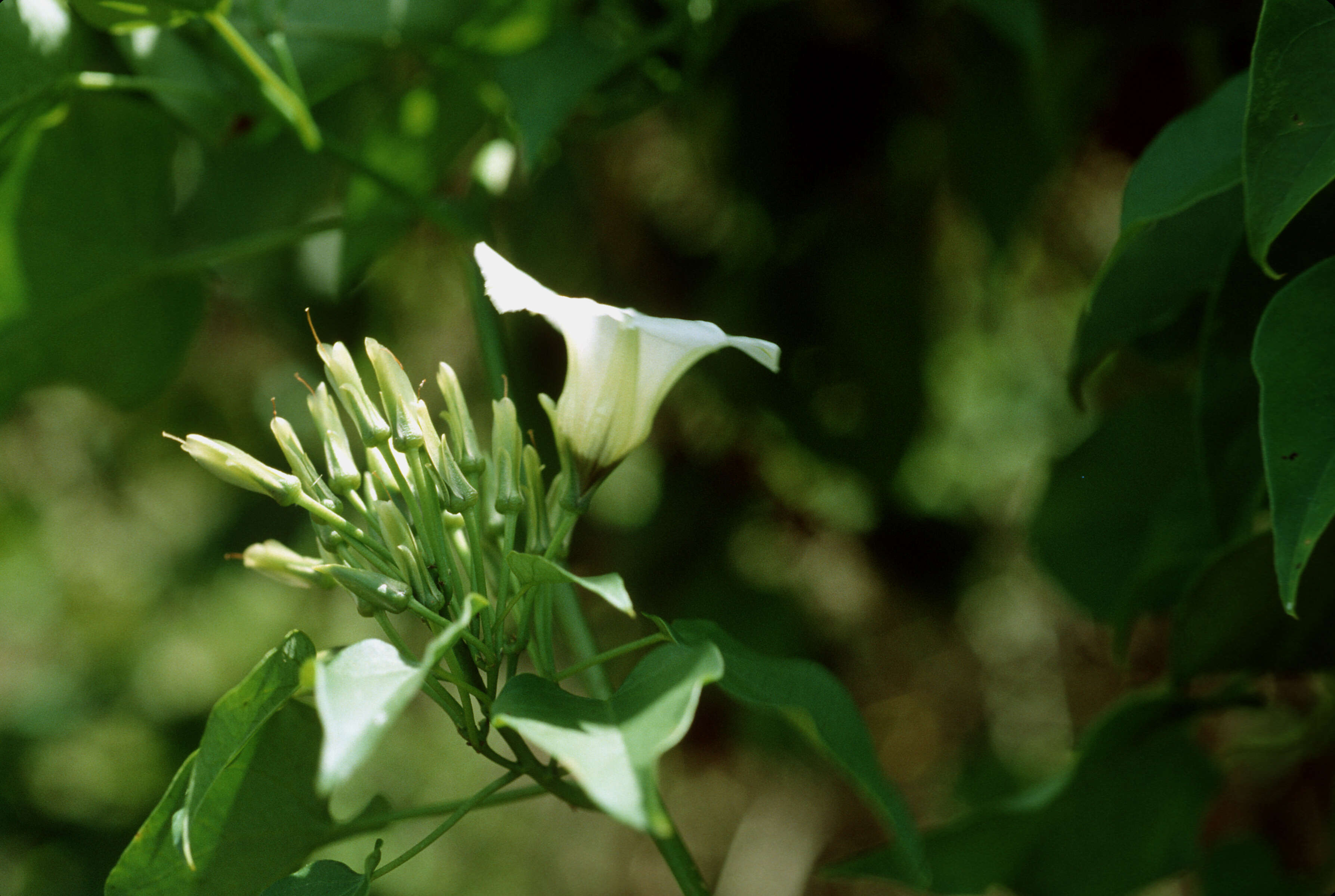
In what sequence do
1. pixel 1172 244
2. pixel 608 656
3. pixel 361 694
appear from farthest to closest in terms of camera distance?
1. pixel 1172 244
2. pixel 608 656
3. pixel 361 694

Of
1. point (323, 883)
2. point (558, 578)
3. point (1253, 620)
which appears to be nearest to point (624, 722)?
point (558, 578)

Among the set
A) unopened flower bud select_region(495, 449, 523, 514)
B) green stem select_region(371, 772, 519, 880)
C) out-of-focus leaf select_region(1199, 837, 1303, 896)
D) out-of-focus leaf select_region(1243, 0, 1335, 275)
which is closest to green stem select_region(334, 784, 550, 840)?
green stem select_region(371, 772, 519, 880)

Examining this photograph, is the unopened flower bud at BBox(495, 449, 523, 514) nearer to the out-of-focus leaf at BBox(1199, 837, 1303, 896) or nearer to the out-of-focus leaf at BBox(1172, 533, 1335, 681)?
the out-of-focus leaf at BBox(1172, 533, 1335, 681)

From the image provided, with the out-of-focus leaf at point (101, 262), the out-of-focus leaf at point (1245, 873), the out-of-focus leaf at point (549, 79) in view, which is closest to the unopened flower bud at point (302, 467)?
the out-of-focus leaf at point (549, 79)

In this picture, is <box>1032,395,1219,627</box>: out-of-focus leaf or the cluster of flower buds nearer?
the cluster of flower buds

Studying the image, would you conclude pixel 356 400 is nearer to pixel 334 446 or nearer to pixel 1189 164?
pixel 334 446

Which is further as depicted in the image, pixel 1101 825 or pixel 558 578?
pixel 1101 825

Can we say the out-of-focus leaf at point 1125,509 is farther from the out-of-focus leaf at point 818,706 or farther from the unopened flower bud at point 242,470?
the unopened flower bud at point 242,470
